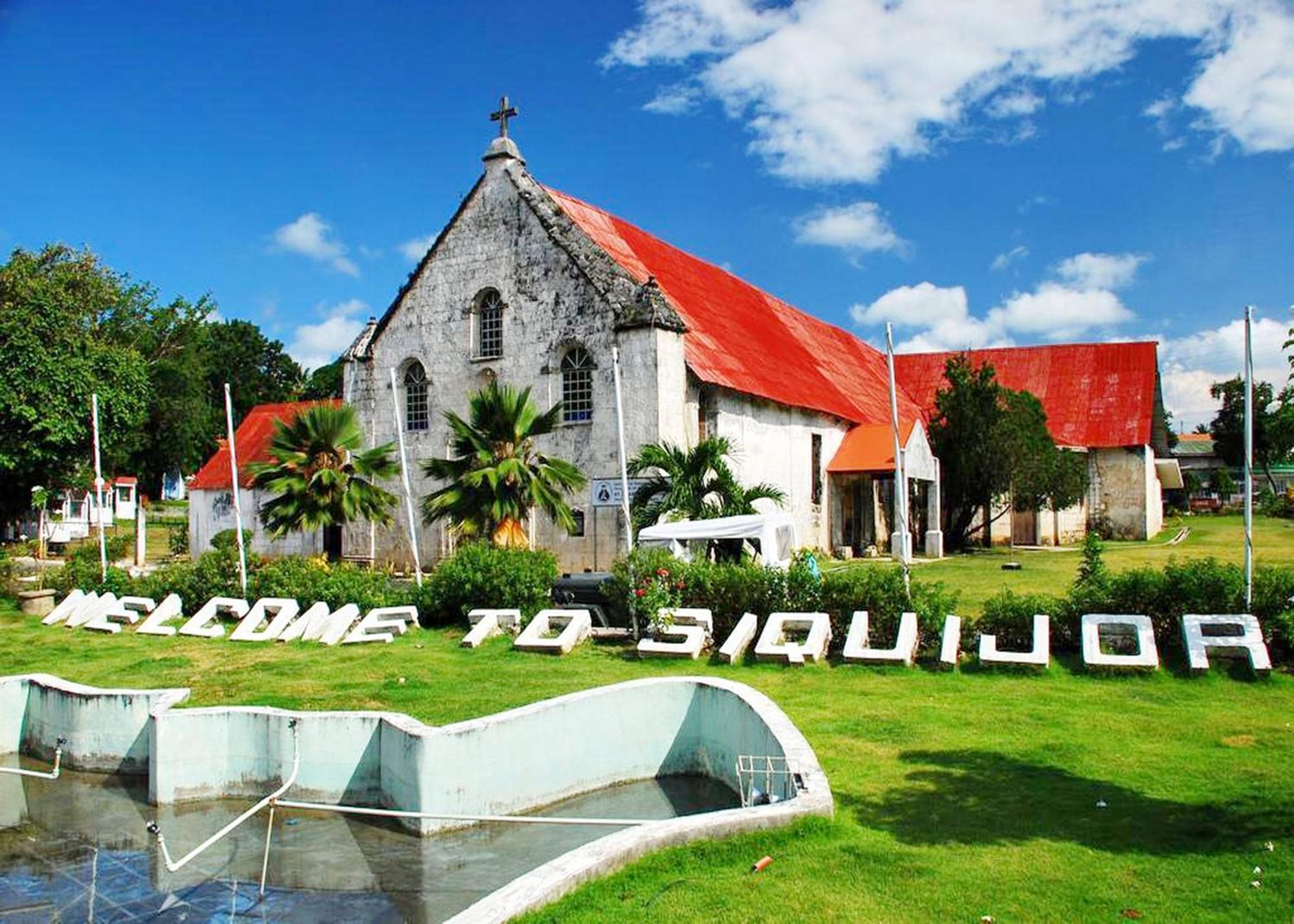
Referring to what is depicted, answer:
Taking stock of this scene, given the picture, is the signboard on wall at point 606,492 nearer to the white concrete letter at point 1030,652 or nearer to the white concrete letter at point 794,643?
the white concrete letter at point 794,643

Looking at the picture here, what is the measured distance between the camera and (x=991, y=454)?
3108 cm

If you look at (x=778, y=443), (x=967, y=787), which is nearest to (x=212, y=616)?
(x=778, y=443)

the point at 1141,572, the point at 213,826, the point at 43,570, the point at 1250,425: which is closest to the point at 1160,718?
the point at 1141,572

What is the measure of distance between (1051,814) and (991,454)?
24.7m

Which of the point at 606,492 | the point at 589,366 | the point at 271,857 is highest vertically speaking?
the point at 589,366

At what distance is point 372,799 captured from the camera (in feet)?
35.2

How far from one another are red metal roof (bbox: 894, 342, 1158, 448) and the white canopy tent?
21.4m

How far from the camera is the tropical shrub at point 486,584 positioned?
17.6 metres

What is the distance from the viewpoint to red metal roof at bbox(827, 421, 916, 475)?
98.0 ft

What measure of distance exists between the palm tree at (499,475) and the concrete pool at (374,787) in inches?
322

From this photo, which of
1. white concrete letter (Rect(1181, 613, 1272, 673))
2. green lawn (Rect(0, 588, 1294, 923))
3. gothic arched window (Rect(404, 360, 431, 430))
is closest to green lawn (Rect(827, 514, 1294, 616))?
white concrete letter (Rect(1181, 613, 1272, 673))

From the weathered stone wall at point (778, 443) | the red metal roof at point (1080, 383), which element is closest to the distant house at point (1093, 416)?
the red metal roof at point (1080, 383)

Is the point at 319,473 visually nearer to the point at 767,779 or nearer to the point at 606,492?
the point at 606,492

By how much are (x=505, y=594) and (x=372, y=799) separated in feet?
22.6
